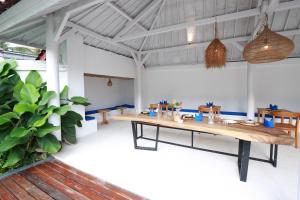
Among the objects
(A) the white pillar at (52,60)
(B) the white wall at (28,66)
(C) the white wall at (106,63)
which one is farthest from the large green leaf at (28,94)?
(C) the white wall at (106,63)

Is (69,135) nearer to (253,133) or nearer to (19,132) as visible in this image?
(19,132)

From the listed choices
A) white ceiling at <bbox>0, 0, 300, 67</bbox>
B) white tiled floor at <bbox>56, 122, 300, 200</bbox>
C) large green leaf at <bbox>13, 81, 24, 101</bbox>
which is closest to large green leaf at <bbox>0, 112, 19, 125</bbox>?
large green leaf at <bbox>13, 81, 24, 101</bbox>

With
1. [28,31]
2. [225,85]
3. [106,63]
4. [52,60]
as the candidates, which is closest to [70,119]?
[52,60]

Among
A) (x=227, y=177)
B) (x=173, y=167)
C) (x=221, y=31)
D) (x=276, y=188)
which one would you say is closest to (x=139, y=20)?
(x=221, y=31)

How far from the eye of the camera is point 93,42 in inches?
207

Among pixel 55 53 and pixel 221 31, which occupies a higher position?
pixel 221 31

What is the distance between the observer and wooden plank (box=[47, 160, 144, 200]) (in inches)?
78.0

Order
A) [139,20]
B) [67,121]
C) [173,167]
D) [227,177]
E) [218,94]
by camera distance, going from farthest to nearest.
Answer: [218,94] < [139,20] < [67,121] < [173,167] < [227,177]

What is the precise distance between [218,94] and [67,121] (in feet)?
19.4

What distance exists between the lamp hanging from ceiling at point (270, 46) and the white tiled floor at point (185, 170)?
1956 millimetres

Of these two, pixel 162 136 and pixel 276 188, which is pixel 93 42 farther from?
pixel 276 188

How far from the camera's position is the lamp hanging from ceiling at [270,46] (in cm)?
212

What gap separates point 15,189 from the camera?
84.4 inches

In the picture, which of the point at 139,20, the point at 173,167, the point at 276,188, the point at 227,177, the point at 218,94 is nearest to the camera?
the point at 276,188
